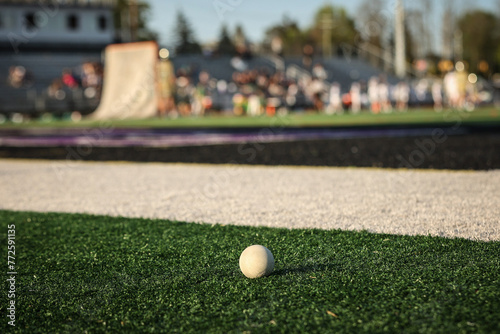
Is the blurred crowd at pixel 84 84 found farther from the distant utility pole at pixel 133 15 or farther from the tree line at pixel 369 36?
the distant utility pole at pixel 133 15

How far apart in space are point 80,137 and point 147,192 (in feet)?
36.6

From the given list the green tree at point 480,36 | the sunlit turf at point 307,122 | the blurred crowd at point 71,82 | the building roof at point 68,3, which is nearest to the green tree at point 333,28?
the green tree at point 480,36

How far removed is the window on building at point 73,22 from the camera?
5234 cm

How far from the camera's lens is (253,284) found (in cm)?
393

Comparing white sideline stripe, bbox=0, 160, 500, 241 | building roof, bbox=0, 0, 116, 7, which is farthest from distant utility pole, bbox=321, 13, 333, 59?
white sideline stripe, bbox=0, 160, 500, 241

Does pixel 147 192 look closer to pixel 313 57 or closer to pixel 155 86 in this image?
pixel 155 86

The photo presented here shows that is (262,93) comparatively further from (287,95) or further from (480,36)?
(480,36)

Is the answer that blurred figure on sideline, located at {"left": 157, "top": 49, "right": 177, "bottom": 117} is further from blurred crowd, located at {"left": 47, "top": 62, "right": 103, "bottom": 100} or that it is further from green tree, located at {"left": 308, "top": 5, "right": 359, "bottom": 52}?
green tree, located at {"left": 308, "top": 5, "right": 359, "bottom": 52}

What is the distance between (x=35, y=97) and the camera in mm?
38812

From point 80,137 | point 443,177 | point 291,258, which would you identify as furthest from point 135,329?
point 80,137

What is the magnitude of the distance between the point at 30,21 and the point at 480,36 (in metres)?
57.8

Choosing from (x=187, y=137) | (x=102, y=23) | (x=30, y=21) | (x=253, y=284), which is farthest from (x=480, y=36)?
(x=253, y=284)

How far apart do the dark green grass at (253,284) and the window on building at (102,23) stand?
51660 millimetres

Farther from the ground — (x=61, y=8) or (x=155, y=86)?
(x=61, y=8)
